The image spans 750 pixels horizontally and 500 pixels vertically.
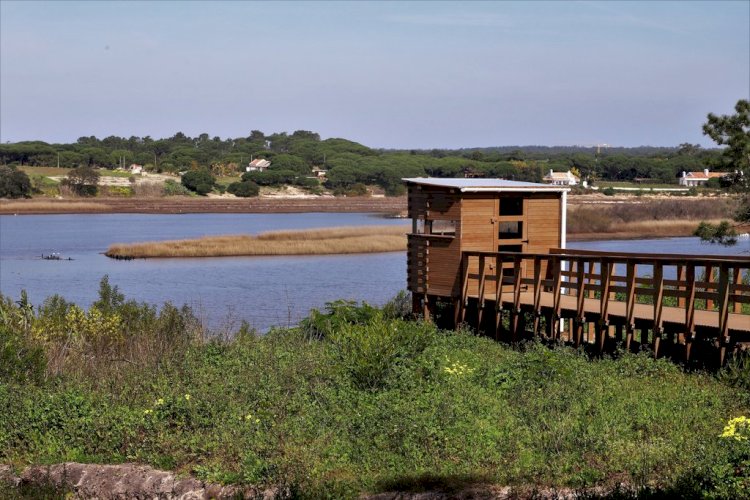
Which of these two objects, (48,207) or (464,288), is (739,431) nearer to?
(464,288)

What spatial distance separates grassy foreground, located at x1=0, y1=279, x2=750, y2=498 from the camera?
10047mm

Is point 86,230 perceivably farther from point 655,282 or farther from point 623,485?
point 623,485

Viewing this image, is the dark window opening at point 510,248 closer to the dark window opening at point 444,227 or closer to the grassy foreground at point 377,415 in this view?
the dark window opening at point 444,227

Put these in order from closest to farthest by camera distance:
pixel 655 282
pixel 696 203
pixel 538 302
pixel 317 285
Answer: pixel 655 282
pixel 538 302
pixel 317 285
pixel 696 203

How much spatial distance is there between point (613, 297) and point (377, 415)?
37.3 feet

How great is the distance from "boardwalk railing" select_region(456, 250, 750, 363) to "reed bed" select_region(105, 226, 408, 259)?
119 ft

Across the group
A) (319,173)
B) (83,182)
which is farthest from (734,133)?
(319,173)

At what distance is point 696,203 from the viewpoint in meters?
76.1

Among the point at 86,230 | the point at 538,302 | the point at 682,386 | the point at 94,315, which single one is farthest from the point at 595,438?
the point at 86,230

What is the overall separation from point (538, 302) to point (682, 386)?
5.01 meters

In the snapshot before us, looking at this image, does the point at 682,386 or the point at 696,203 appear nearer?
the point at 682,386

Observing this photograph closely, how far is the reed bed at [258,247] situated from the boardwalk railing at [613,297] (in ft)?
119

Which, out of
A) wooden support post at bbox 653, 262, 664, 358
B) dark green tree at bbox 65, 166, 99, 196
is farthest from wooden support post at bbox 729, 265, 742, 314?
dark green tree at bbox 65, 166, 99, 196

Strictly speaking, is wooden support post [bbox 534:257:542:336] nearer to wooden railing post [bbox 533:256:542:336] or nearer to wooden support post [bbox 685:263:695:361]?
wooden railing post [bbox 533:256:542:336]
